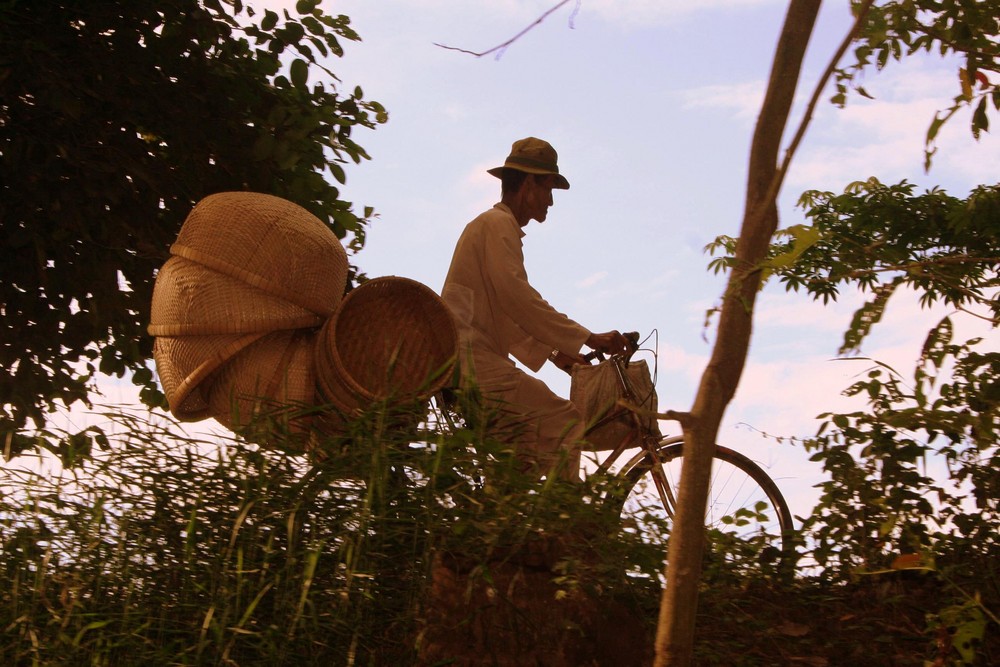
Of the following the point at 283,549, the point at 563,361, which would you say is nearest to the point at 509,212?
the point at 563,361

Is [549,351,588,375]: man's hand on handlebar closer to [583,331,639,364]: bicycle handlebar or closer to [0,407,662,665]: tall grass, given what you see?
[583,331,639,364]: bicycle handlebar

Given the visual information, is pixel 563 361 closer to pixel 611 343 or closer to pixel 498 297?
pixel 611 343

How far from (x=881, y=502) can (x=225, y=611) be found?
7.81 ft

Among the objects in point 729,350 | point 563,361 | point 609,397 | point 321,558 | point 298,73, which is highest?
point 298,73

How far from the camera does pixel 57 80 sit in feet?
17.8

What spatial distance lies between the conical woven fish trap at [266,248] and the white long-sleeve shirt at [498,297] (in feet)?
3.09

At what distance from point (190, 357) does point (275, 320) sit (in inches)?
15.5

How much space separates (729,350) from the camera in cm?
290

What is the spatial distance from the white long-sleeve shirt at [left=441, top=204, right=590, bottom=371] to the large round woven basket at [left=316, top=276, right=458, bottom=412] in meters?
0.56

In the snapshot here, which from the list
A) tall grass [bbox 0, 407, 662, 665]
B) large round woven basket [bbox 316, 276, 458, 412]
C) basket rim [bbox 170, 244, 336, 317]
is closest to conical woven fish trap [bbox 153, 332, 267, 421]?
basket rim [bbox 170, 244, 336, 317]

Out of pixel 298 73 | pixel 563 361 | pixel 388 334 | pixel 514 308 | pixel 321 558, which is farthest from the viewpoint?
pixel 298 73

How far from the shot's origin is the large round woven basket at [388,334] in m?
4.75

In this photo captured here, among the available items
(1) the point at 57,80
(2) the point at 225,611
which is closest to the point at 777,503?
(2) the point at 225,611

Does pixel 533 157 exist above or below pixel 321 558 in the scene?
above
